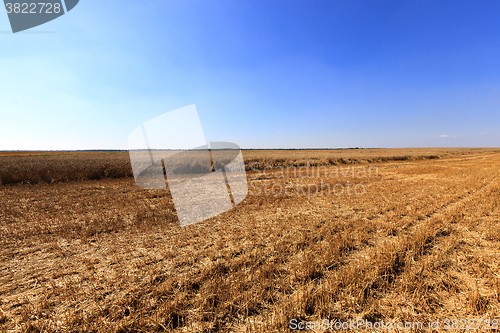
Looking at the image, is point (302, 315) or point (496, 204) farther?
point (496, 204)

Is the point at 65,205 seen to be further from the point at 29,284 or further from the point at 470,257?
the point at 470,257

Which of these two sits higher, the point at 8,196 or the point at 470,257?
the point at 8,196

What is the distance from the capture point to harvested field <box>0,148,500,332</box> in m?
2.75

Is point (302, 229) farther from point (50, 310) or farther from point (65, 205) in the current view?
point (65, 205)

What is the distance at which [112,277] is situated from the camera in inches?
143

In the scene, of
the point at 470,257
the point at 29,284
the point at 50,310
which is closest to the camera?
the point at 50,310

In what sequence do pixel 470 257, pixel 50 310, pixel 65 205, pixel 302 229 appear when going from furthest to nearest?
pixel 65 205 < pixel 302 229 < pixel 470 257 < pixel 50 310

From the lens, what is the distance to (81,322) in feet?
8.67

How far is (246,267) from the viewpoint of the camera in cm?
399

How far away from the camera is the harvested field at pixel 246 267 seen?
9.02ft

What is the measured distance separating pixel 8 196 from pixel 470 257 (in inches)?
708

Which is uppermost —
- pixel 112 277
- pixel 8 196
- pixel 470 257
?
pixel 8 196

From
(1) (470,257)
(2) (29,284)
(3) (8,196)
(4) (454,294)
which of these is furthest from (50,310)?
(3) (8,196)

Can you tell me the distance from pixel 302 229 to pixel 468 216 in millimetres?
5726
